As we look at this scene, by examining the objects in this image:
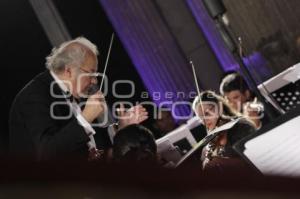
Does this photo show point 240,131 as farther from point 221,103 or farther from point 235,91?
point 235,91

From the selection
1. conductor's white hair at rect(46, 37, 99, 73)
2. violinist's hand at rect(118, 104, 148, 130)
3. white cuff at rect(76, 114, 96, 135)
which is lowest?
violinist's hand at rect(118, 104, 148, 130)

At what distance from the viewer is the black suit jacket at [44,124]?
1.94m

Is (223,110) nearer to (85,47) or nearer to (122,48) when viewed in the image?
(85,47)

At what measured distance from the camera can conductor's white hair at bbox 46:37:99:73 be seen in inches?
90.8

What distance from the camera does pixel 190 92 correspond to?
5.39m

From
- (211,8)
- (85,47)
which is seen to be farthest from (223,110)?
(85,47)

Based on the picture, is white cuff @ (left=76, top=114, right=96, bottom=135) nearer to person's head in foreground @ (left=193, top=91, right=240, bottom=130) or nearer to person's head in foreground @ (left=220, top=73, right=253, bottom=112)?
person's head in foreground @ (left=193, top=91, right=240, bottom=130)

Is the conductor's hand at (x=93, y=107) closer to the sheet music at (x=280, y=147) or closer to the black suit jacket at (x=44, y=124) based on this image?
the black suit jacket at (x=44, y=124)

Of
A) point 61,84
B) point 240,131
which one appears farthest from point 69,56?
point 240,131

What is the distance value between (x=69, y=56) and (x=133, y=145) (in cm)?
68

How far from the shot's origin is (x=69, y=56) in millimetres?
2338

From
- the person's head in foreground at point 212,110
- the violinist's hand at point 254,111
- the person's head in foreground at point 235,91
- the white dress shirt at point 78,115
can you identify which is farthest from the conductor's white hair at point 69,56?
the person's head in foreground at point 235,91

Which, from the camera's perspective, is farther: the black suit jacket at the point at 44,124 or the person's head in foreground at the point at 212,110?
the person's head in foreground at the point at 212,110

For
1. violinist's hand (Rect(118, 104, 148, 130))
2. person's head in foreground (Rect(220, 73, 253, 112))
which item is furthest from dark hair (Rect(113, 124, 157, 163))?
person's head in foreground (Rect(220, 73, 253, 112))
